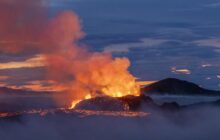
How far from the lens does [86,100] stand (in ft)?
513

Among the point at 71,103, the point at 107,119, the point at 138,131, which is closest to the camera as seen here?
the point at 138,131

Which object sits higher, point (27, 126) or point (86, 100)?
point (86, 100)

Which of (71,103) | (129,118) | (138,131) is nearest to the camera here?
(138,131)

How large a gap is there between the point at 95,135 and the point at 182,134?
37.4 feet

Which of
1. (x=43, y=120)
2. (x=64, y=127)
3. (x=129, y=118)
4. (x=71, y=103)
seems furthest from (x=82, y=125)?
(x=71, y=103)

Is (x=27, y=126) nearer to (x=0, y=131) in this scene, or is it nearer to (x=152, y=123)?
A: (x=0, y=131)

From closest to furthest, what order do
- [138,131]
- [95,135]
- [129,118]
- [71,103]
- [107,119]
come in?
[95,135] < [138,131] < [107,119] < [129,118] < [71,103]

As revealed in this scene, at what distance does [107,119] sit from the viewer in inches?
3447

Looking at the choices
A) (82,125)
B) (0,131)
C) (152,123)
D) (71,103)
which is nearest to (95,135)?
(82,125)

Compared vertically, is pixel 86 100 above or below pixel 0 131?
above

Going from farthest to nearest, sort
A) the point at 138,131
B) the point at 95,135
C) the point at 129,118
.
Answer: the point at 129,118
the point at 138,131
the point at 95,135

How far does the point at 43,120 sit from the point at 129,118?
506 inches

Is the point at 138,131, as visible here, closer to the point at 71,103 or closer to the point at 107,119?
the point at 107,119

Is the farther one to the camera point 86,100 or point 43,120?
point 86,100
